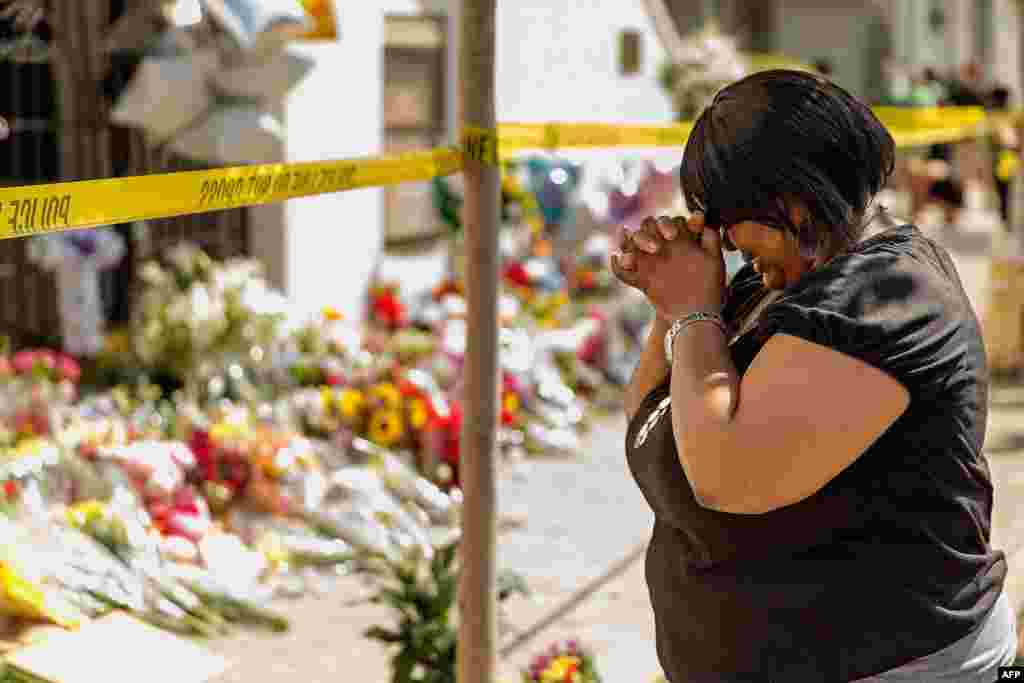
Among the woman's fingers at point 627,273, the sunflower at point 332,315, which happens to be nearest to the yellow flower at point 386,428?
the sunflower at point 332,315

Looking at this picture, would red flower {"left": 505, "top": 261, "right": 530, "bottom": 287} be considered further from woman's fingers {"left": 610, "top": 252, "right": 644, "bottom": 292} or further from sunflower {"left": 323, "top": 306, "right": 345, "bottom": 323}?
woman's fingers {"left": 610, "top": 252, "right": 644, "bottom": 292}

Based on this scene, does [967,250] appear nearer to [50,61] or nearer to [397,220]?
[397,220]

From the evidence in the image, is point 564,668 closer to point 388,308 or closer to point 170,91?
point 170,91

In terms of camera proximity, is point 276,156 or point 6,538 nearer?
point 6,538

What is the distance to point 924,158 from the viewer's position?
1912cm

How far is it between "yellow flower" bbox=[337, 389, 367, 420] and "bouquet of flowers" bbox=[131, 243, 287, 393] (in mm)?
Result: 466

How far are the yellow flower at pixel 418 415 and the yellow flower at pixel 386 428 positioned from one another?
2.0 inches

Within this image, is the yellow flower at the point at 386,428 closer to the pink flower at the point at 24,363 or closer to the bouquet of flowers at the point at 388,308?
the pink flower at the point at 24,363

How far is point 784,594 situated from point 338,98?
660 cm

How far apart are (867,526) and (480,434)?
55.6 inches

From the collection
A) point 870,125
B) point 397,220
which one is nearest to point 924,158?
point 397,220

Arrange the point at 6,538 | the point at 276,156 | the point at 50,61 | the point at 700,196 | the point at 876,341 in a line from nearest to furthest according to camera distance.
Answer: the point at 876,341 → the point at 700,196 → the point at 6,538 → the point at 276,156 → the point at 50,61

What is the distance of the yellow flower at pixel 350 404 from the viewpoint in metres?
6.80

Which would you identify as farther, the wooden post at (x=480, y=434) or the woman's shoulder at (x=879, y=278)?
the wooden post at (x=480, y=434)
